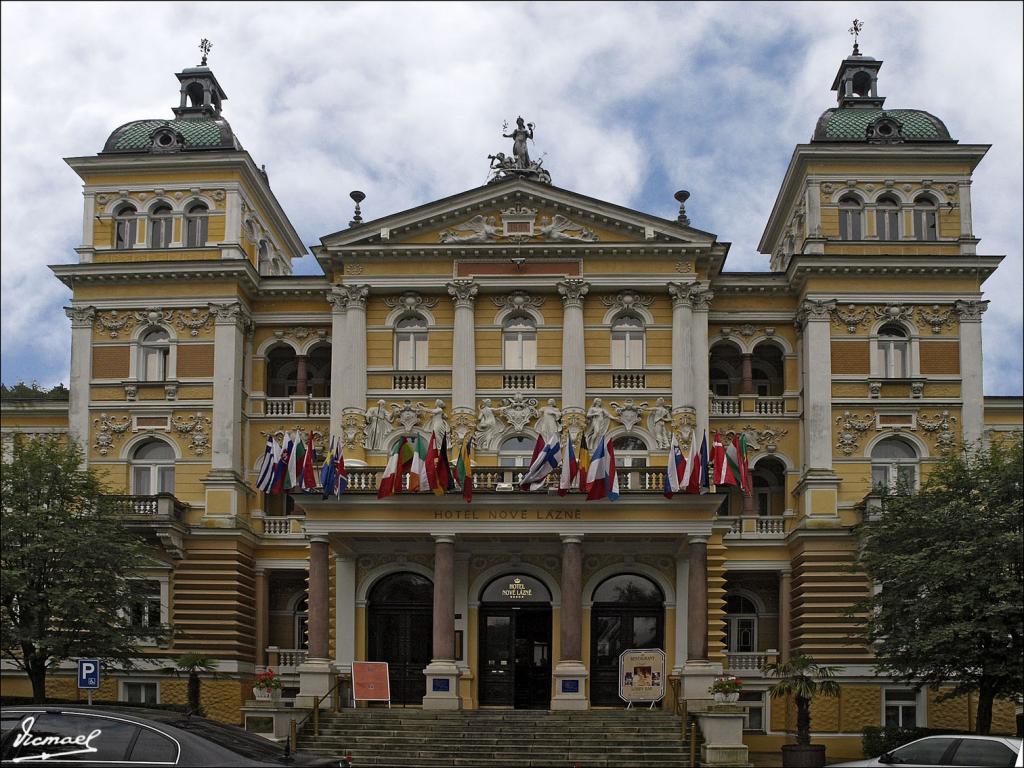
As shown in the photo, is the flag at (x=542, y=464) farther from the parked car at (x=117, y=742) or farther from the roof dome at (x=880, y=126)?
the parked car at (x=117, y=742)

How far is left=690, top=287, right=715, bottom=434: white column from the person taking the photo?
4244 cm

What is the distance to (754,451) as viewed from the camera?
146 ft

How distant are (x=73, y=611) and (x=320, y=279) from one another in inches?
579

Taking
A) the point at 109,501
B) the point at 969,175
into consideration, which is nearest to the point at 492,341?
the point at 109,501

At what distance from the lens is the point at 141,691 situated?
42625 millimetres

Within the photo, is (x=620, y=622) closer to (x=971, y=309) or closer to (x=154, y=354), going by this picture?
(x=971, y=309)

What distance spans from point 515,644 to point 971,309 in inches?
718

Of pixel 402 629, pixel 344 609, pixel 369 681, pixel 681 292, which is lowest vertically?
pixel 369 681

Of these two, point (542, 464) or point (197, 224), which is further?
point (197, 224)

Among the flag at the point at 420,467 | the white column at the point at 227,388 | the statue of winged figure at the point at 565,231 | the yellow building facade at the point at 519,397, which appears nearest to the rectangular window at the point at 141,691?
the yellow building facade at the point at 519,397

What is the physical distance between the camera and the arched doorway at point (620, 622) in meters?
40.4

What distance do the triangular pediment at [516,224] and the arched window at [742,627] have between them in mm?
12322

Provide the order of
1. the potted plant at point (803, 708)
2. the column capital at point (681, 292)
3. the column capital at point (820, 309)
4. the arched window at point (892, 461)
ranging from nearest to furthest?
the potted plant at point (803, 708)
the column capital at point (681, 292)
the arched window at point (892, 461)
the column capital at point (820, 309)

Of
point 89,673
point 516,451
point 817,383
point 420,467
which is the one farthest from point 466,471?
point 817,383
